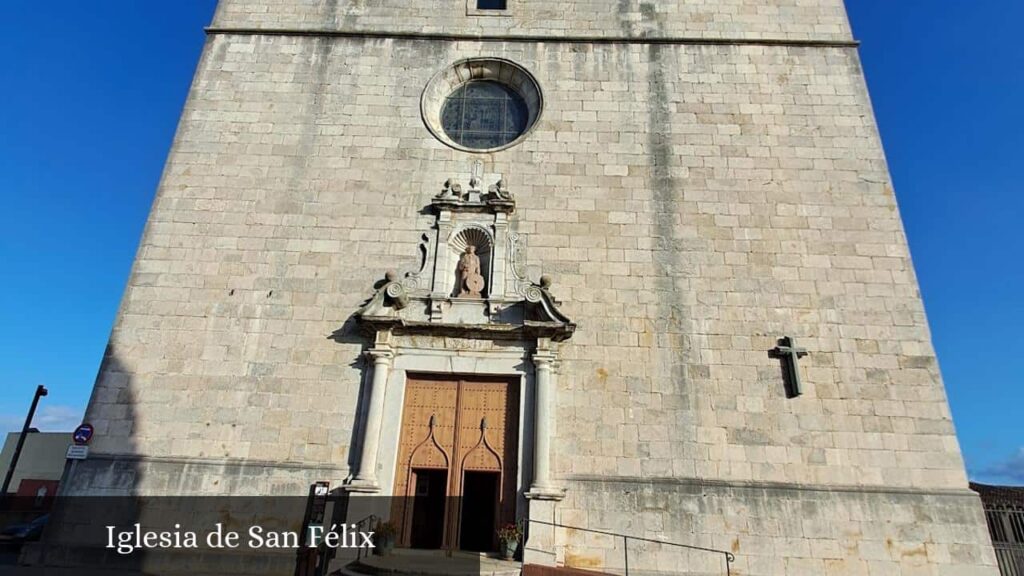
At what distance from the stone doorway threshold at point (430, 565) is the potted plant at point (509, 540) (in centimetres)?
15

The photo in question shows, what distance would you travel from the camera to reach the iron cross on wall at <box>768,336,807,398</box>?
326 inches

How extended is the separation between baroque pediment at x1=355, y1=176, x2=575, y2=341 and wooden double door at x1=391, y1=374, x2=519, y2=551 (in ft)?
2.86

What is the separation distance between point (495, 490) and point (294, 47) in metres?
9.03

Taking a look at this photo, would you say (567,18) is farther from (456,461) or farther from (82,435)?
(82,435)

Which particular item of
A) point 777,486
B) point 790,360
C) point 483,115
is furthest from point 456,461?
point 483,115

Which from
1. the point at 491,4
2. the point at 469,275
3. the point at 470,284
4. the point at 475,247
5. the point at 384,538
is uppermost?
the point at 491,4

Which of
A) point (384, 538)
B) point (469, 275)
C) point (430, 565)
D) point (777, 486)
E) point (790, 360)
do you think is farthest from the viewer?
point (469, 275)

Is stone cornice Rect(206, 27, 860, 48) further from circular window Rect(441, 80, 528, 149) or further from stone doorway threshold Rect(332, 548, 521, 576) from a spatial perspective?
stone doorway threshold Rect(332, 548, 521, 576)

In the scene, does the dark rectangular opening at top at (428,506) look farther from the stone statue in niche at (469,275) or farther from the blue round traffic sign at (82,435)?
the blue round traffic sign at (82,435)

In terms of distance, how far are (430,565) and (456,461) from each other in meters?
1.81

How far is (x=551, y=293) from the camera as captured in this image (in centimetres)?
896

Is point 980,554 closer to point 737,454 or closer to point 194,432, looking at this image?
point 737,454

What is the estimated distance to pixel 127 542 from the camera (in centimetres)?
763

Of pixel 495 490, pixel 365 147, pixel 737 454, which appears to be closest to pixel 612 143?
pixel 365 147
